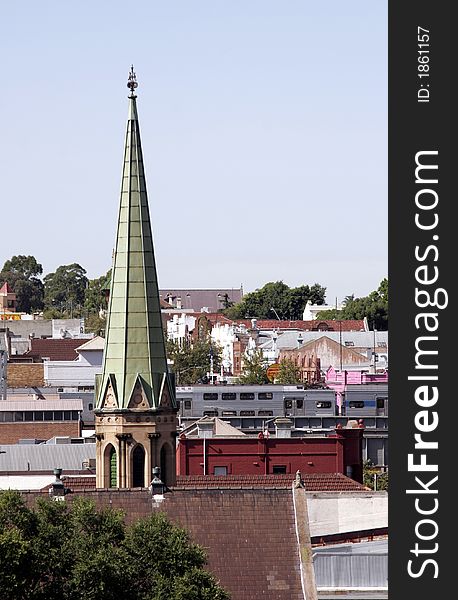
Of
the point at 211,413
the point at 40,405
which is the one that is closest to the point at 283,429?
the point at 211,413

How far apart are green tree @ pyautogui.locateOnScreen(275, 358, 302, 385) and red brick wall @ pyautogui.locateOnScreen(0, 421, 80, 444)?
148 ft

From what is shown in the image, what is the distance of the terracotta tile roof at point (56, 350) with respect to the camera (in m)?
189

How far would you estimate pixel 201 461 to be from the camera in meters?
87.9

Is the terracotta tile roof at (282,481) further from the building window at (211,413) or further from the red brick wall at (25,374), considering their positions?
the red brick wall at (25,374)

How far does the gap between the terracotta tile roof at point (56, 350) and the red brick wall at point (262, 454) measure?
97627mm

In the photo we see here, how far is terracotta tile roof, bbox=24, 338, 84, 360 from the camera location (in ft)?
621

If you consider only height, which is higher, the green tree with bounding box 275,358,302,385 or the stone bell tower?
the stone bell tower

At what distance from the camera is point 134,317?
213 ft

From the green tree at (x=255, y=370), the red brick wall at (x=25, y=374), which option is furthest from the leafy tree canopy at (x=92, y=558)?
the red brick wall at (x=25, y=374)

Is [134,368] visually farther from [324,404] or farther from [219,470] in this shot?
[324,404]

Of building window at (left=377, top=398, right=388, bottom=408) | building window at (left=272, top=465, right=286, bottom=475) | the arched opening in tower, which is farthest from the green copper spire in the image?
building window at (left=377, top=398, right=388, bottom=408)

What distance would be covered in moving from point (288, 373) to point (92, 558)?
12107cm

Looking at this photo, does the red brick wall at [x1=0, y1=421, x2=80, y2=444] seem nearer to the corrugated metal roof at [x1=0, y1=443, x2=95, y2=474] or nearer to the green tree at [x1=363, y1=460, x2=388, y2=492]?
the green tree at [x1=363, y1=460, x2=388, y2=492]

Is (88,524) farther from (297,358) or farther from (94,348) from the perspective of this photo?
(297,358)
